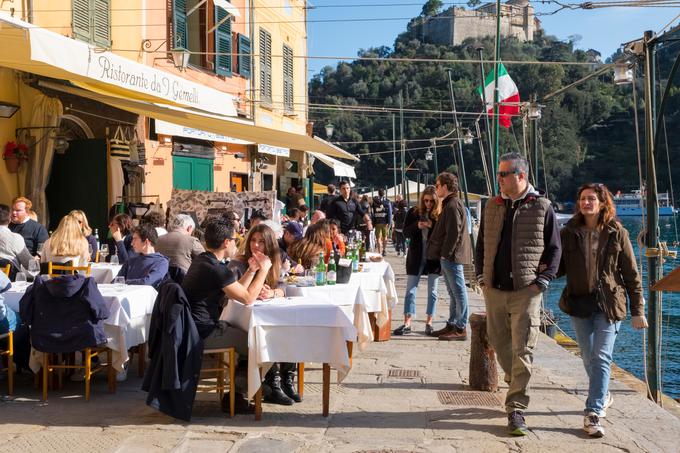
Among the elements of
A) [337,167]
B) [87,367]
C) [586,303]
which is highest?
[337,167]

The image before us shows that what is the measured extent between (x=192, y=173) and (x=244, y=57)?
155 inches

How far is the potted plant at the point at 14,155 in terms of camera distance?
10195 millimetres

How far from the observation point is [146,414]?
207 inches

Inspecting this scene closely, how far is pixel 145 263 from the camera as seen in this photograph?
6578 mm

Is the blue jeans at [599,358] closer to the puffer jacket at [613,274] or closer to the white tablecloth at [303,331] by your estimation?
the puffer jacket at [613,274]

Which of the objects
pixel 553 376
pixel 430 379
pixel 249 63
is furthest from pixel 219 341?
pixel 249 63

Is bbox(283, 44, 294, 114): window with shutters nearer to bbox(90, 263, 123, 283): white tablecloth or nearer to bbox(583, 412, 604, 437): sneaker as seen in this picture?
bbox(90, 263, 123, 283): white tablecloth

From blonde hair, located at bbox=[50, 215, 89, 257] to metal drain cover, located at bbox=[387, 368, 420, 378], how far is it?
3107 millimetres

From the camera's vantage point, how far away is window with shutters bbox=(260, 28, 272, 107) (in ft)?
65.6

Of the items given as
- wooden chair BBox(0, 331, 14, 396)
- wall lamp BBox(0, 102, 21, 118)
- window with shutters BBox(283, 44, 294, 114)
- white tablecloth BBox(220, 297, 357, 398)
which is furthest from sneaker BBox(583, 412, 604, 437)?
window with shutters BBox(283, 44, 294, 114)

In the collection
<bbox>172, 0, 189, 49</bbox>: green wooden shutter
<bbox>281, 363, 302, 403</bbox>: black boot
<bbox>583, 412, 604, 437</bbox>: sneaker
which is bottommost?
<bbox>583, 412, 604, 437</bbox>: sneaker

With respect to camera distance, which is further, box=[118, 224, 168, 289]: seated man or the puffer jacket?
box=[118, 224, 168, 289]: seated man

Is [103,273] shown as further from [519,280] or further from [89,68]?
[519,280]

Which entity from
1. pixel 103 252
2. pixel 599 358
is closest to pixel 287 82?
pixel 103 252
